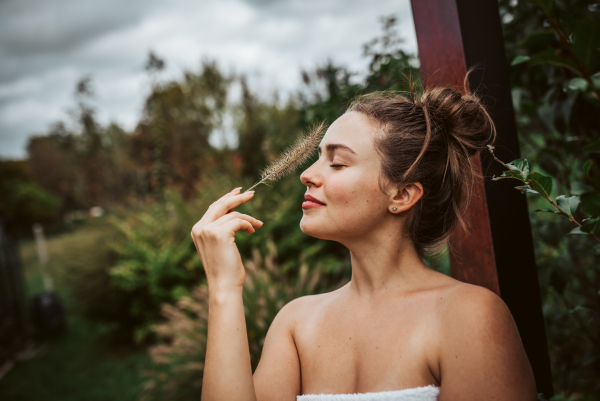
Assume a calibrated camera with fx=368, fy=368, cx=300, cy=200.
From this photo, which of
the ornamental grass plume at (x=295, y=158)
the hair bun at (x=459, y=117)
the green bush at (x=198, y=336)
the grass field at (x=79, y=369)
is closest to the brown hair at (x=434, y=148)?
the hair bun at (x=459, y=117)

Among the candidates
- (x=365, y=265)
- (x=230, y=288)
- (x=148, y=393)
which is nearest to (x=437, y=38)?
(x=365, y=265)

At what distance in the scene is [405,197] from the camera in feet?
4.89

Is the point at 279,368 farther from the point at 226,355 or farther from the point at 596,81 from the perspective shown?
the point at 596,81

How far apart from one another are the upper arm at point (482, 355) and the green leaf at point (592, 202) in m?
0.43

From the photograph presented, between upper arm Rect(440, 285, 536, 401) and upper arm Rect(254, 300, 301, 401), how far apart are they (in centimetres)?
60

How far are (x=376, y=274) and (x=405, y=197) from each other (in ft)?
1.11

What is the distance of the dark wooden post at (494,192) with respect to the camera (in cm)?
142

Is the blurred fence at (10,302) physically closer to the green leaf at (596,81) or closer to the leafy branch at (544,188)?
the leafy branch at (544,188)

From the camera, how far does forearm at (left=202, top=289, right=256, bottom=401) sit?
1.23m

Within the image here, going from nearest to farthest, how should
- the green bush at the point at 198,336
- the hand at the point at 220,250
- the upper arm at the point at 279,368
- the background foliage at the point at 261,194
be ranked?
the hand at the point at 220,250
the upper arm at the point at 279,368
the background foliage at the point at 261,194
the green bush at the point at 198,336

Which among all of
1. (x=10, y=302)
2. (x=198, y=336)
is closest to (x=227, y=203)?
(x=198, y=336)

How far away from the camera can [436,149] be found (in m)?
1.50

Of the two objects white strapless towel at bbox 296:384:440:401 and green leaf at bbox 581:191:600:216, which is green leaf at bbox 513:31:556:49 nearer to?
green leaf at bbox 581:191:600:216

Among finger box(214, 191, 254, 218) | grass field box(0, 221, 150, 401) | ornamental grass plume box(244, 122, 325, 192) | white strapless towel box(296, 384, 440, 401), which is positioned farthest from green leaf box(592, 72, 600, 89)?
grass field box(0, 221, 150, 401)
